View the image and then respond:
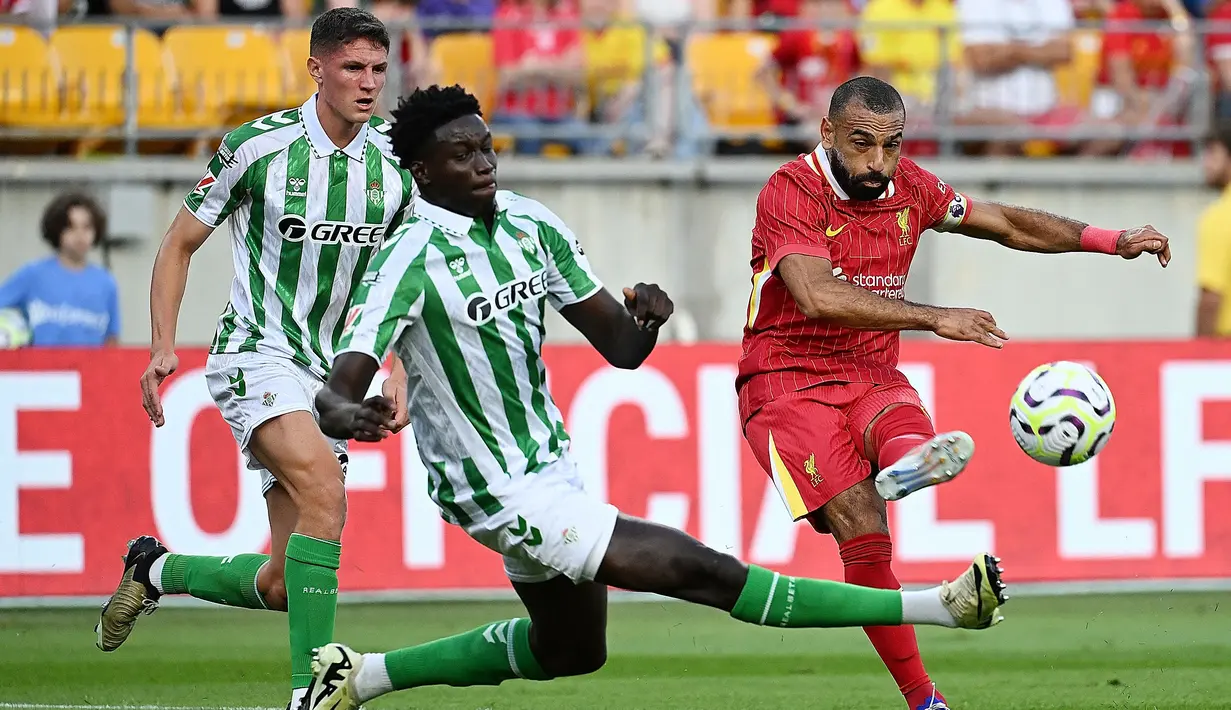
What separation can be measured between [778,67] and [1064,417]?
8362mm

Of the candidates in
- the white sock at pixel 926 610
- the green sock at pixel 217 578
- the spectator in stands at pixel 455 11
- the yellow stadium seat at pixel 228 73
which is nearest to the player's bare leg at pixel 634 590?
the white sock at pixel 926 610

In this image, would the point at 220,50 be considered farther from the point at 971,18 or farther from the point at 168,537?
the point at 971,18

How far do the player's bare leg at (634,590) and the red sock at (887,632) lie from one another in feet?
2.15

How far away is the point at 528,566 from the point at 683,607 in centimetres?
492

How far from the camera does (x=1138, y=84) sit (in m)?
14.2

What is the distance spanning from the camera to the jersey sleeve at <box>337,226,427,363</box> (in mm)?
4961

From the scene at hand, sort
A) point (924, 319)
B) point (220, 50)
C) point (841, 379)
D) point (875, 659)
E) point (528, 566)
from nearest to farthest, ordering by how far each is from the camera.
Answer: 1. point (528, 566)
2. point (924, 319)
3. point (841, 379)
4. point (875, 659)
5. point (220, 50)

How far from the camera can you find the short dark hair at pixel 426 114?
5.20 meters

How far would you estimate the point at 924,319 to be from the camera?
5.74m

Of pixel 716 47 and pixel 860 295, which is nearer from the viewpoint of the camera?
pixel 860 295

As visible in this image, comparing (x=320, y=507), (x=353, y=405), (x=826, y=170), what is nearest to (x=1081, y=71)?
(x=826, y=170)

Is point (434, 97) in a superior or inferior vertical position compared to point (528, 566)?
superior

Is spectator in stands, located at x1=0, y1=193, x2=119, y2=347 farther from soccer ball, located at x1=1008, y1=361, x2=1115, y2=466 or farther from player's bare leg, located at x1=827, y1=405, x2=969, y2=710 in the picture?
soccer ball, located at x1=1008, y1=361, x2=1115, y2=466

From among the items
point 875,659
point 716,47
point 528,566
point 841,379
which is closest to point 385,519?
point 875,659
